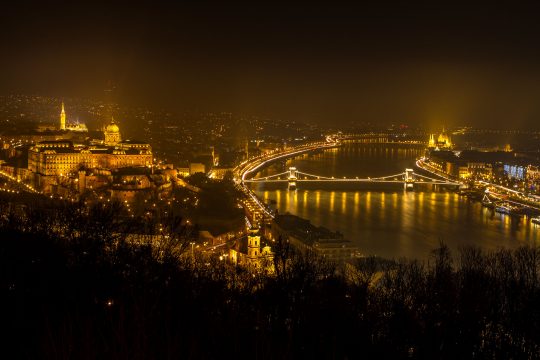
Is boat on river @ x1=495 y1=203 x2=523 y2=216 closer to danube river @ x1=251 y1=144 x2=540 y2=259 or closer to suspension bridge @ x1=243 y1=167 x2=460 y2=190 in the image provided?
danube river @ x1=251 y1=144 x2=540 y2=259

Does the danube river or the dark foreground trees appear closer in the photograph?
the dark foreground trees

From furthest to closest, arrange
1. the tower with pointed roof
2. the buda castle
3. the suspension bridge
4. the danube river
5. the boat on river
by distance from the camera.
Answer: the suspension bridge → the tower with pointed roof → the boat on river → the buda castle → the danube river

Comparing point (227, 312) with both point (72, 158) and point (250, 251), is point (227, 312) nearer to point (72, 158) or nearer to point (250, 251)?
point (250, 251)

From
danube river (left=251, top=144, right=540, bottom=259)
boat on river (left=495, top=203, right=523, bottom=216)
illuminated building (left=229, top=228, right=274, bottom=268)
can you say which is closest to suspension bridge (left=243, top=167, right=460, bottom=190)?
danube river (left=251, top=144, right=540, bottom=259)

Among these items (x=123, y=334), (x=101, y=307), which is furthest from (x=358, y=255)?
(x=123, y=334)

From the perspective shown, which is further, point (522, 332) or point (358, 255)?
point (358, 255)

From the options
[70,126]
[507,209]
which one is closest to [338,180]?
[507,209]

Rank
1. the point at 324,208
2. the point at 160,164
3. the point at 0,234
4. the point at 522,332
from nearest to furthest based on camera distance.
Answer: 1. the point at 522,332
2. the point at 0,234
3. the point at 324,208
4. the point at 160,164

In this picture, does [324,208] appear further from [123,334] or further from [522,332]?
[123,334]
